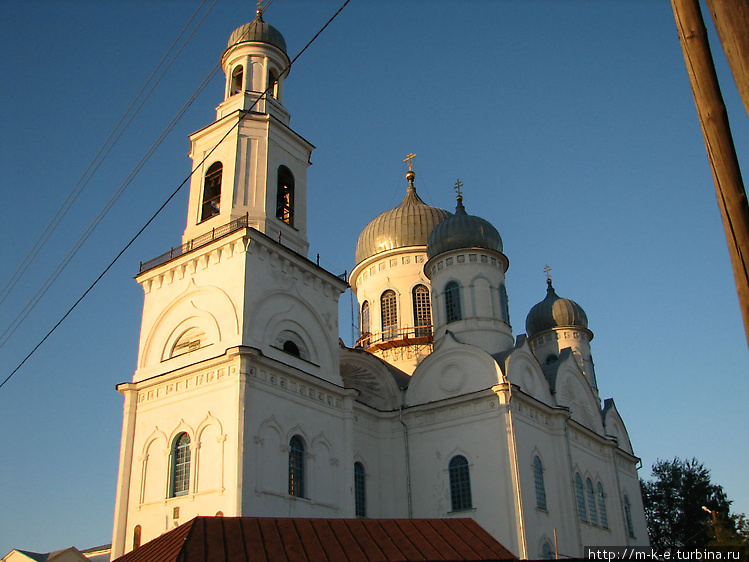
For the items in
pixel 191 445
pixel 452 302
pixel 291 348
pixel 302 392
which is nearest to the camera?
pixel 191 445

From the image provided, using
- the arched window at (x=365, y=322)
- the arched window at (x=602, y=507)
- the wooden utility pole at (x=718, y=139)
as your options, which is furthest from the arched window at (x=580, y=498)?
the wooden utility pole at (x=718, y=139)

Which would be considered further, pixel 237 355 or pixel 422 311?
pixel 422 311

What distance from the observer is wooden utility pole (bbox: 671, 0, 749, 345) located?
337 cm

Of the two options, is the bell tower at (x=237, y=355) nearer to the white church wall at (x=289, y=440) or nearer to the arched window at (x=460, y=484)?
the white church wall at (x=289, y=440)

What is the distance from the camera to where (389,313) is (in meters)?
27.9

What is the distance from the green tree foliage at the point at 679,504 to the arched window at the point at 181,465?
25783 millimetres

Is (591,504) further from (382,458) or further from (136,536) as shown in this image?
(136,536)

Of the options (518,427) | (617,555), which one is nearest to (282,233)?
(518,427)

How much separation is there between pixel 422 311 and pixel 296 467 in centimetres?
1123

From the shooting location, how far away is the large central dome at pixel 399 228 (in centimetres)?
2902

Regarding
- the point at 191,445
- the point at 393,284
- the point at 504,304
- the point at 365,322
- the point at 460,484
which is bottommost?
the point at 460,484

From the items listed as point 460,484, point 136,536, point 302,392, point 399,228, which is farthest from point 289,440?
point 399,228

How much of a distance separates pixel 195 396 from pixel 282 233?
5185mm

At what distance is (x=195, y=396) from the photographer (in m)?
17.3
